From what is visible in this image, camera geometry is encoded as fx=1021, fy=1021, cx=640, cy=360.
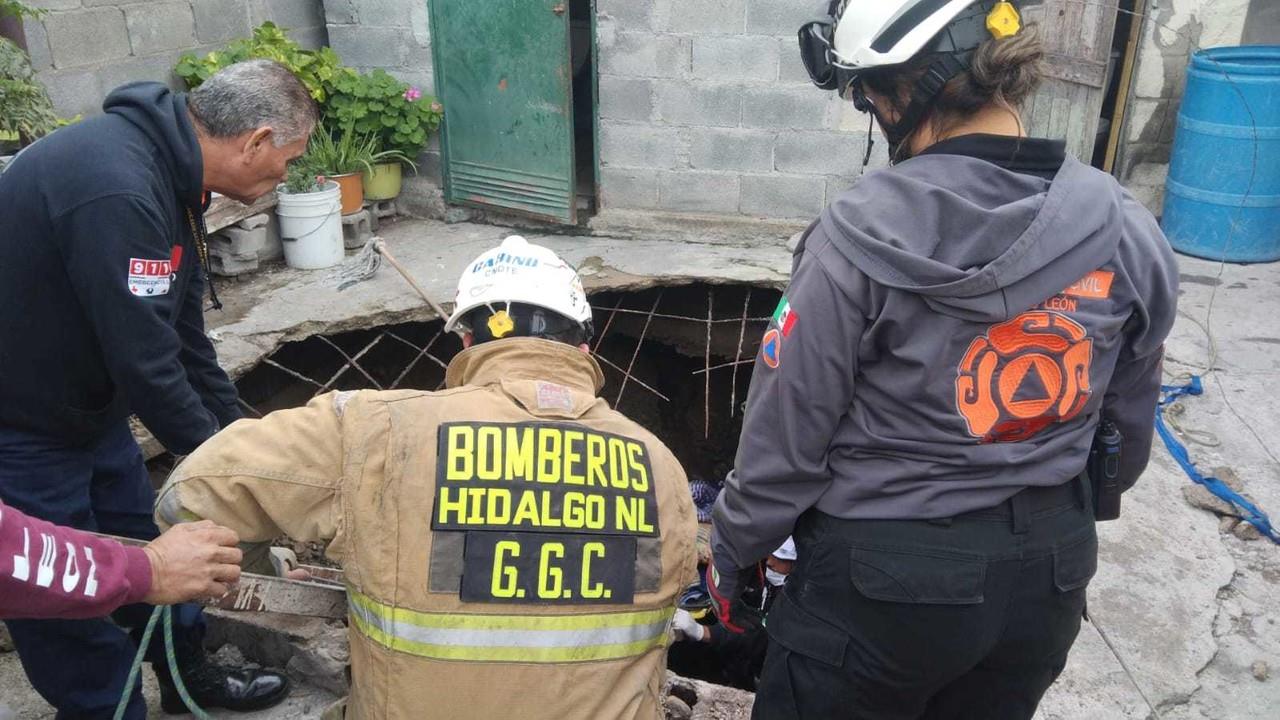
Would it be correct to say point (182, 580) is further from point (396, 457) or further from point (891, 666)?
point (891, 666)

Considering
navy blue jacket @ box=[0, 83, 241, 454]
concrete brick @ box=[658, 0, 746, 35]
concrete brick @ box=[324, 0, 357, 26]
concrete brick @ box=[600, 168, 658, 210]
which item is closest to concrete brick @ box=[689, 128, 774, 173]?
concrete brick @ box=[600, 168, 658, 210]

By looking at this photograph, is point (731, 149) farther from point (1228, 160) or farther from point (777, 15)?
point (1228, 160)

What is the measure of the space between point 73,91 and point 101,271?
10.7 feet

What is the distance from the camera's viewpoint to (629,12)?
19.1 ft

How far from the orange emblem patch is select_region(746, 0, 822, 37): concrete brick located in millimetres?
4184

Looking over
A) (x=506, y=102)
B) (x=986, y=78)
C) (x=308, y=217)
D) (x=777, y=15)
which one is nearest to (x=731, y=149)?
(x=777, y=15)

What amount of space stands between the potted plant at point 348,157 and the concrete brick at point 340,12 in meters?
0.72

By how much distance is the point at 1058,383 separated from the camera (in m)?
1.76

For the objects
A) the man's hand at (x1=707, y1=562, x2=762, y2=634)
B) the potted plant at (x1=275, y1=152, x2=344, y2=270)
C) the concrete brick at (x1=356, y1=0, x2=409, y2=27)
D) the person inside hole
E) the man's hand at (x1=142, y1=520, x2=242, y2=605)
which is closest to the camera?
the man's hand at (x1=142, y1=520, x2=242, y2=605)

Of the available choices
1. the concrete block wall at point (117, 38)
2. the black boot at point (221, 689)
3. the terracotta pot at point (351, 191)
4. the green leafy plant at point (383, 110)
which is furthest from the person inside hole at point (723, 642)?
the concrete block wall at point (117, 38)

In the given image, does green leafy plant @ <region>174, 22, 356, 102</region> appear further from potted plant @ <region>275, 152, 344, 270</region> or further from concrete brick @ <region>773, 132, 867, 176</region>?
concrete brick @ <region>773, 132, 867, 176</region>

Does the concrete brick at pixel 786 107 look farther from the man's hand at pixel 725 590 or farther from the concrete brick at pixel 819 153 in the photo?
the man's hand at pixel 725 590

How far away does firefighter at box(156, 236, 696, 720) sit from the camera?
180 cm

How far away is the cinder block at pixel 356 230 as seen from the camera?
5.98 metres
